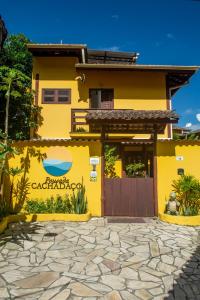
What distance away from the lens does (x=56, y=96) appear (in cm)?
1667

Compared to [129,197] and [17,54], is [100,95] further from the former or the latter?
[17,54]

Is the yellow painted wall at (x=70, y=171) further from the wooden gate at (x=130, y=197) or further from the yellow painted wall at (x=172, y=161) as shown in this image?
the yellow painted wall at (x=172, y=161)

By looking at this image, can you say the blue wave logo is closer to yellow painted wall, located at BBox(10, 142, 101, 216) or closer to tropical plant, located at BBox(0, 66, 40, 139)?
yellow painted wall, located at BBox(10, 142, 101, 216)

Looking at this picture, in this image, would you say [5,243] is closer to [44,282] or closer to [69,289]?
[44,282]

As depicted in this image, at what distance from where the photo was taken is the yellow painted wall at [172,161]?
1170 centimetres

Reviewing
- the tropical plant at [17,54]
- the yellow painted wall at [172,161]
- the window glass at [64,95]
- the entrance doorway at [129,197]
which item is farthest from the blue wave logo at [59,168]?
the tropical plant at [17,54]

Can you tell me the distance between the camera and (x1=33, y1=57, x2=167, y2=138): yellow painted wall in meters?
16.6

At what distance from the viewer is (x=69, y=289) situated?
5.40 meters

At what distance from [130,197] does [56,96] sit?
341 inches

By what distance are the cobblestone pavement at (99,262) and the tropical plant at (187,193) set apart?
123 centimetres

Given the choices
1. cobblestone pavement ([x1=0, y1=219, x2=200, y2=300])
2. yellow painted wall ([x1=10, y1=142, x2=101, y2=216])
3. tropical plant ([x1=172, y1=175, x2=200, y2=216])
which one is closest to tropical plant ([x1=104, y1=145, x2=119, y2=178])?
yellow painted wall ([x1=10, y1=142, x2=101, y2=216])

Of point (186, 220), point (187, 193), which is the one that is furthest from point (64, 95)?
point (186, 220)

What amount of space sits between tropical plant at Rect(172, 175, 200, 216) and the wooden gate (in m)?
1.20

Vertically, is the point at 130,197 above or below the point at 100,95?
below
